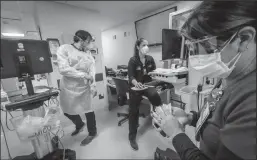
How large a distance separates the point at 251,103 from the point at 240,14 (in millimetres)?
234

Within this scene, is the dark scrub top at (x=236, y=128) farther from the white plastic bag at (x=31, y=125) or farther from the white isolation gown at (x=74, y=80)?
the white isolation gown at (x=74, y=80)

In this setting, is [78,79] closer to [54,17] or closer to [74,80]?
[74,80]

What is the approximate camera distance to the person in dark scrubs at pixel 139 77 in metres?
0.85

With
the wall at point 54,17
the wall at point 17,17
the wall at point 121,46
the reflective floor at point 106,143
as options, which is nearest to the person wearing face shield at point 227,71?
the wall at point 121,46

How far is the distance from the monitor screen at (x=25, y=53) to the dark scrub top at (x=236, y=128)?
102 centimetres

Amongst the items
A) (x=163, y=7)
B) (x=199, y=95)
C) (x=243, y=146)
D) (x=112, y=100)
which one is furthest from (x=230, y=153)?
(x=112, y=100)

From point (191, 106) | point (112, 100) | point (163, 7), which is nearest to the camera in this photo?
point (163, 7)

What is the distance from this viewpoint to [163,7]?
0.50 metres

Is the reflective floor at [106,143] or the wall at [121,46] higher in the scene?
the wall at [121,46]

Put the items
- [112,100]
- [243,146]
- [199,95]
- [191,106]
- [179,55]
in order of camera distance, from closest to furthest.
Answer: [243,146]
[179,55]
[199,95]
[191,106]
[112,100]

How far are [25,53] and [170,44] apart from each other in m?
1.04

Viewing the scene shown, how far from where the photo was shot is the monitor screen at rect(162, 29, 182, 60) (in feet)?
2.35

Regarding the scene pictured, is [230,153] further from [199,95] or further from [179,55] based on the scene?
[199,95]

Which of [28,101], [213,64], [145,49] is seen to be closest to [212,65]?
[213,64]
